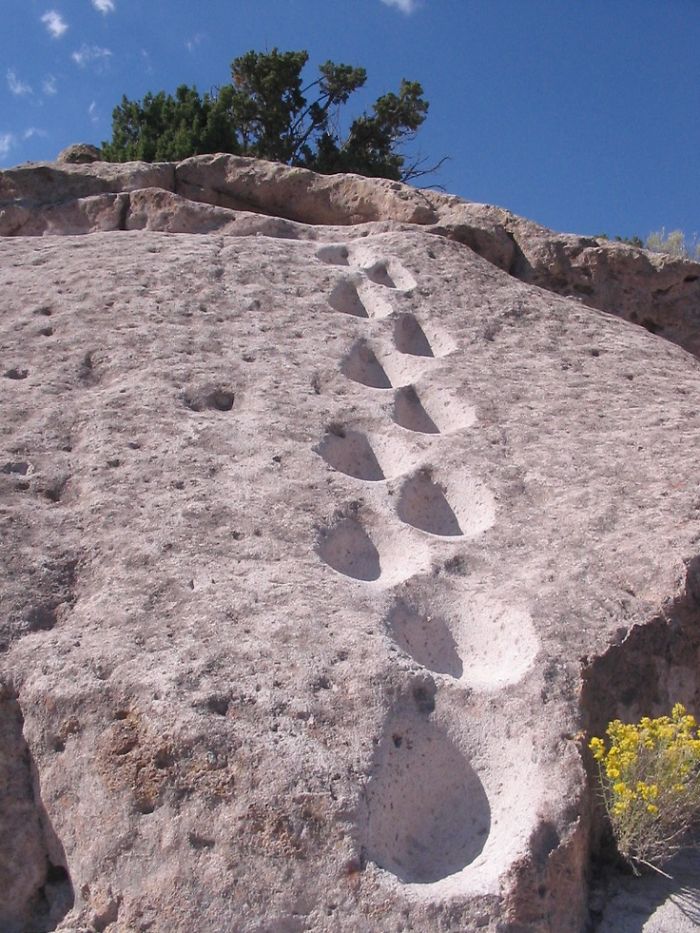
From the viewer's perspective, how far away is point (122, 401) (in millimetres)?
3592

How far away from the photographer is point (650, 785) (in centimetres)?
236

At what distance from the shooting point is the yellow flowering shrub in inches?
91.7

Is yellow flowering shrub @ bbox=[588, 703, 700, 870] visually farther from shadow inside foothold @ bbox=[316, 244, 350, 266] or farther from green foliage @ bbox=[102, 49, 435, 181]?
green foliage @ bbox=[102, 49, 435, 181]

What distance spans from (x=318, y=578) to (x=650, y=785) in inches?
42.1

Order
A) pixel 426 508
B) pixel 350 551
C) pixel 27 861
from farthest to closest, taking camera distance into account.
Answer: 1. pixel 426 508
2. pixel 350 551
3. pixel 27 861

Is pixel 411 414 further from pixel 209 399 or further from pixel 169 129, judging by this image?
pixel 169 129

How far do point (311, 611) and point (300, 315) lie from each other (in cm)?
195

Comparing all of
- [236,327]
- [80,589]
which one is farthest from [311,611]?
[236,327]

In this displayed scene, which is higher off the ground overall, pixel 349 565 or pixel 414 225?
pixel 414 225

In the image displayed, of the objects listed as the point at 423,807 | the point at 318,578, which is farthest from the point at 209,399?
the point at 423,807

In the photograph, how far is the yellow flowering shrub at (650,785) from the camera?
7.64 ft

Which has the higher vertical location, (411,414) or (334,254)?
(334,254)

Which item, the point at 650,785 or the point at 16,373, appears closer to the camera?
the point at 650,785

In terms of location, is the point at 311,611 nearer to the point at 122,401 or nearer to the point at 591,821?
the point at 591,821
